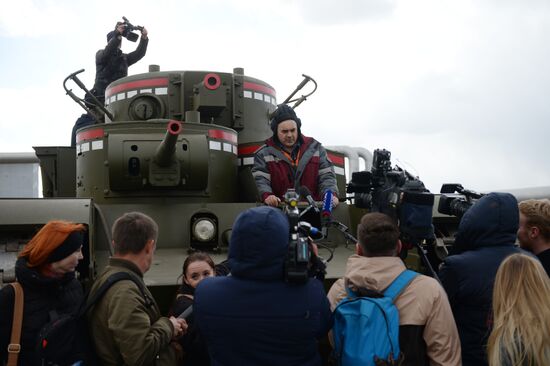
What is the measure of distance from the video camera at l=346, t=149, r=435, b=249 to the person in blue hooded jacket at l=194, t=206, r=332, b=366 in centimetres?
120

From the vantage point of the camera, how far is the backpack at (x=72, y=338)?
3.11m

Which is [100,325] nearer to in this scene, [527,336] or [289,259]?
[289,259]

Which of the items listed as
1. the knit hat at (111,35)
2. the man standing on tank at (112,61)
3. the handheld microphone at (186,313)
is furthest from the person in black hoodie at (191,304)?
the man standing on tank at (112,61)

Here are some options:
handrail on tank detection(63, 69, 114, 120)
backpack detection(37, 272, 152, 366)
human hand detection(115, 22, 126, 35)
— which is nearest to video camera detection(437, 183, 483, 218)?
backpack detection(37, 272, 152, 366)

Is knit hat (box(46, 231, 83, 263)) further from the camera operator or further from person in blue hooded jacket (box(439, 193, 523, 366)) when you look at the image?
the camera operator

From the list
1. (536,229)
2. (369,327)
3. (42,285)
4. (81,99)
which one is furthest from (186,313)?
(81,99)

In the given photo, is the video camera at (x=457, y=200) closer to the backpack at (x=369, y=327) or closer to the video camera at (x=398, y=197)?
the video camera at (x=398, y=197)

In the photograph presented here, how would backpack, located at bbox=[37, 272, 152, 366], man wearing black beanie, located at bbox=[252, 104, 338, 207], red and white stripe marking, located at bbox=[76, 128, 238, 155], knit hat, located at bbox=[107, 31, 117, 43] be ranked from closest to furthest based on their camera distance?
1. backpack, located at bbox=[37, 272, 152, 366]
2. man wearing black beanie, located at bbox=[252, 104, 338, 207]
3. red and white stripe marking, located at bbox=[76, 128, 238, 155]
4. knit hat, located at bbox=[107, 31, 117, 43]

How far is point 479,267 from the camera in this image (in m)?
3.52

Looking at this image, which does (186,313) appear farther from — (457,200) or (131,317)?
(457,200)

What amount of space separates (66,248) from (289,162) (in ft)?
10.8

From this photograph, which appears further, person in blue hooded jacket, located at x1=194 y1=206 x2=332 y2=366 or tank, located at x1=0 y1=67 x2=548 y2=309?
tank, located at x1=0 y1=67 x2=548 y2=309

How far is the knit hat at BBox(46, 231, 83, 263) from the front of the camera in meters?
3.45

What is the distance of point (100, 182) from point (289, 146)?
7.20 feet
